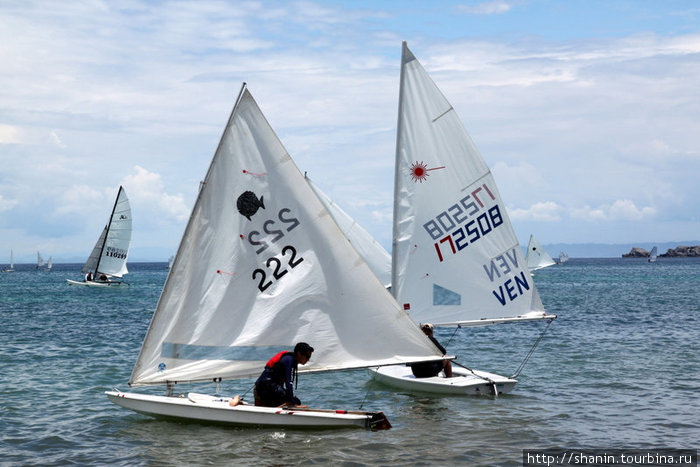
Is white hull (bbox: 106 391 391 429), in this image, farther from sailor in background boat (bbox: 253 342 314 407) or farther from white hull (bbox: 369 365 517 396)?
white hull (bbox: 369 365 517 396)

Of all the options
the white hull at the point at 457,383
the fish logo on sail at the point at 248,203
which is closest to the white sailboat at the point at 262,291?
the fish logo on sail at the point at 248,203

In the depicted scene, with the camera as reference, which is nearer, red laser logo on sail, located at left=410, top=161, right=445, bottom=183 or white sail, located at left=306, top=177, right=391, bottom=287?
red laser logo on sail, located at left=410, top=161, right=445, bottom=183

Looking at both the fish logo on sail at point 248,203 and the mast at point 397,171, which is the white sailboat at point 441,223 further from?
the fish logo on sail at point 248,203

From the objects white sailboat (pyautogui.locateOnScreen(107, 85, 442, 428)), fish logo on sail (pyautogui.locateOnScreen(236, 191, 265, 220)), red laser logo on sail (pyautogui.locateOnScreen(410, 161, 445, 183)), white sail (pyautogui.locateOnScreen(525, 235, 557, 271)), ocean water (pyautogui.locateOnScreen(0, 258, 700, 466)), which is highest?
white sail (pyautogui.locateOnScreen(525, 235, 557, 271))

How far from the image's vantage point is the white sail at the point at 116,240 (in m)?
74.6

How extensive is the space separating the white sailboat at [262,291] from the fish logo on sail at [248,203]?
2 centimetres

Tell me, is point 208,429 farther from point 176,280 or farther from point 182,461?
point 176,280

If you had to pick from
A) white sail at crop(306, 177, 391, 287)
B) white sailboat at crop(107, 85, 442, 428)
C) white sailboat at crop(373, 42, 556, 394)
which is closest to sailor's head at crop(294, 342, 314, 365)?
white sailboat at crop(107, 85, 442, 428)

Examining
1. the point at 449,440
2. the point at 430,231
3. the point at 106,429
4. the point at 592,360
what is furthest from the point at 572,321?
the point at 106,429

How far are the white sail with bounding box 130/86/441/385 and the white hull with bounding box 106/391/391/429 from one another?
0.63 metres

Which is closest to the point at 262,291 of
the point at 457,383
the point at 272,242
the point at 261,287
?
the point at 261,287

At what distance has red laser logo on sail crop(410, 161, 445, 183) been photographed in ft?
62.8

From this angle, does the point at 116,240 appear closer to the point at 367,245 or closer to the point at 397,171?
the point at 367,245

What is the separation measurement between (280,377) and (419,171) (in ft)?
24.3
